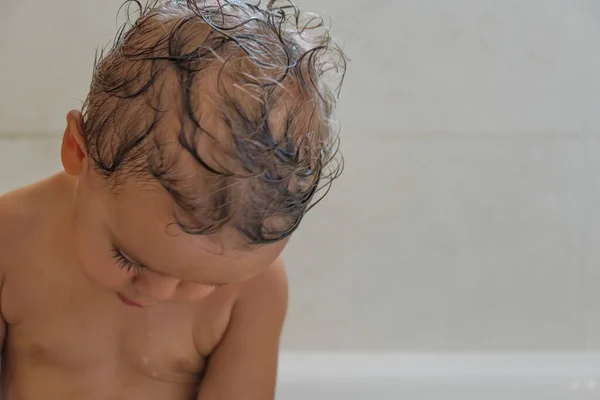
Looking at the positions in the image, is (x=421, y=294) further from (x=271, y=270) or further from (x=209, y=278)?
(x=209, y=278)

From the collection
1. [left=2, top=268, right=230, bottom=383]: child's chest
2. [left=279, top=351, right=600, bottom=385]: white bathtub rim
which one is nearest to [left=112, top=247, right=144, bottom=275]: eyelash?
[left=2, top=268, right=230, bottom=383]: child's chest

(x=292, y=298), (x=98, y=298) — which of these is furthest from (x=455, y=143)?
(x=98, y=298)

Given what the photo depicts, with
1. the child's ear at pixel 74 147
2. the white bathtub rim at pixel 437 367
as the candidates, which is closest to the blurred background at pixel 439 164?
the white bathtub rim at pixel 437 367

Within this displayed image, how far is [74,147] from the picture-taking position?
0.60 meters

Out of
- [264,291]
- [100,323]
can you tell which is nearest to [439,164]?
[264,291]

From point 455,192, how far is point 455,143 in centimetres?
7

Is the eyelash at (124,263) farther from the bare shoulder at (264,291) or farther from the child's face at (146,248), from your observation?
the bare shoulder at (264,291)

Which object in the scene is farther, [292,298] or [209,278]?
[292,298]

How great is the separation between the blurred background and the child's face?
45 centimetres

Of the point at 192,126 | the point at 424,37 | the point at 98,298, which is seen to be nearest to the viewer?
the point at 192,126

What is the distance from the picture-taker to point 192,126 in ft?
1.67

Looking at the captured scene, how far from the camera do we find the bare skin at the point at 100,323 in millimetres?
720

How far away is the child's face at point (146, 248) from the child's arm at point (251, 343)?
0.46 feet

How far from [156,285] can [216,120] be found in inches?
6.1
